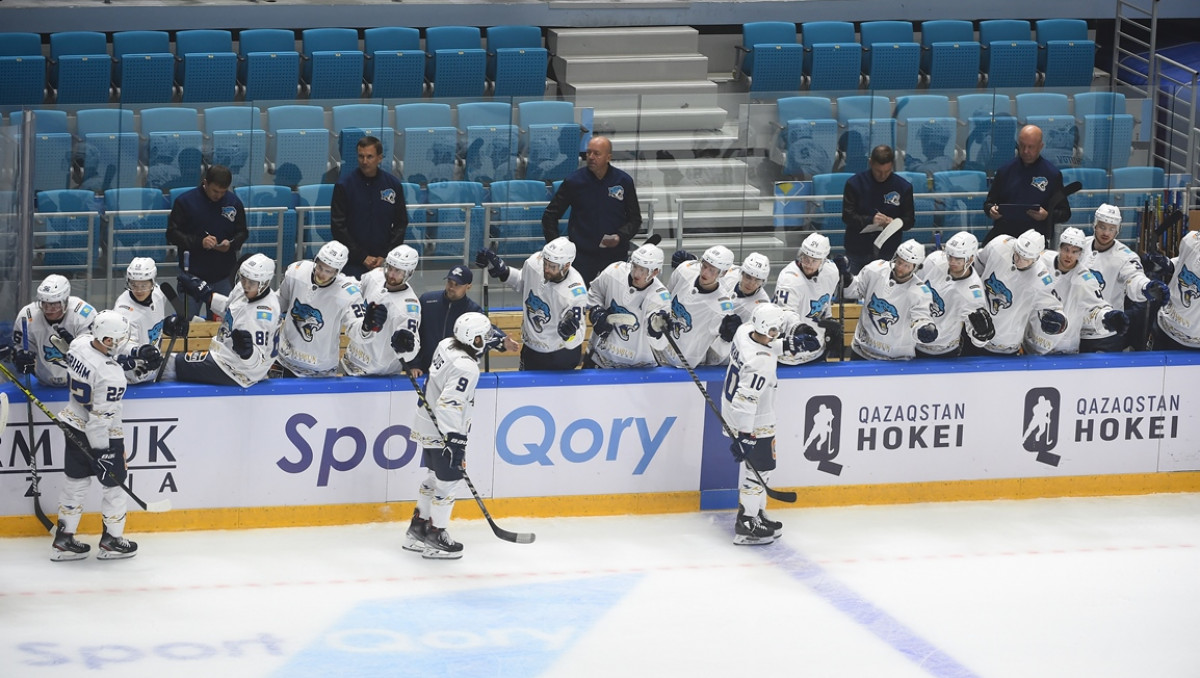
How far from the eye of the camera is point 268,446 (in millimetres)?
9484

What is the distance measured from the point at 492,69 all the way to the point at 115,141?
5.34 meters

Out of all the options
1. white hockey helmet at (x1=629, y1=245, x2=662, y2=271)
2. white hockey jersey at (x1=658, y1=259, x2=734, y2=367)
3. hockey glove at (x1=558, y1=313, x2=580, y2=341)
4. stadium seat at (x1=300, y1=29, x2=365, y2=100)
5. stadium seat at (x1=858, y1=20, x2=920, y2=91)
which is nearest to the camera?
hockey glove at (x1=558, y1=313, x2=580, y2=341)

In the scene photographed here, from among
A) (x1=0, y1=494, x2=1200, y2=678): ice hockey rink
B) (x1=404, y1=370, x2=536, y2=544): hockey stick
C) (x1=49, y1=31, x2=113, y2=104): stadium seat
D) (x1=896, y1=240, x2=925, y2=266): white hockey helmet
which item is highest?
(x1=49, y1=31, x2=113, y2=104): stadium seat

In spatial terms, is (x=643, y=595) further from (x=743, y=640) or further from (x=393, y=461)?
(x=393, y=461)

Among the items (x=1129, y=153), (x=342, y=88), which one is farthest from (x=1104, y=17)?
(x=342, y=88)

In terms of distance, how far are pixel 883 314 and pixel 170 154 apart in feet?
16.6

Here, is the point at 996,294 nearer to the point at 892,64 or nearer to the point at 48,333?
the point at 892,64

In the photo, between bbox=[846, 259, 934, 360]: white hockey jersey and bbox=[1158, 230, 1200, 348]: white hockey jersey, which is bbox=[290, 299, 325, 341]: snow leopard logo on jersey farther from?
bbox=[1158, 230, 1200, 348]: white hockey jersey

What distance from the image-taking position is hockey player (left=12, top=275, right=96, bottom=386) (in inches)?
359

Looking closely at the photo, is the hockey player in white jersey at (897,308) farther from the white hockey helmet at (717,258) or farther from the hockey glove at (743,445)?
the hockey glove at (743,445)

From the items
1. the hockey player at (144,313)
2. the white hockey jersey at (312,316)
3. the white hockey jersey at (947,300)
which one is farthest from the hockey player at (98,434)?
the white hockey jersey at (947,300)

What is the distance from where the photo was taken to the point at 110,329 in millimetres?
8586

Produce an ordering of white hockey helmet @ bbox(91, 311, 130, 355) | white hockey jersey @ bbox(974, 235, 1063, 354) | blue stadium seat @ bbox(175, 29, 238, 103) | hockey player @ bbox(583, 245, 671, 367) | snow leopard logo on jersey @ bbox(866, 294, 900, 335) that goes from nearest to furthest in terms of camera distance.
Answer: white hockey helmet @ bbox(91, 311, 130, 355)
hockey player @ bbox(583, 245, 671, 367)
snow leopard logo on jersey @ bbox(866, 294, 900, 335)
white hockey jersey @ bbox(974, 235, 1063, 354)
blue stadium seat @ bbox(175, 29, 238, 103)

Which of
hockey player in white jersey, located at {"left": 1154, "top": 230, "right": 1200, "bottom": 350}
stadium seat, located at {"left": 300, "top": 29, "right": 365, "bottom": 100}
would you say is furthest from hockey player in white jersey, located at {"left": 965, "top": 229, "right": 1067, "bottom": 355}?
stadium seat, located at {"left": 300, "top": 29, "right": 365, "bottom": 100}
